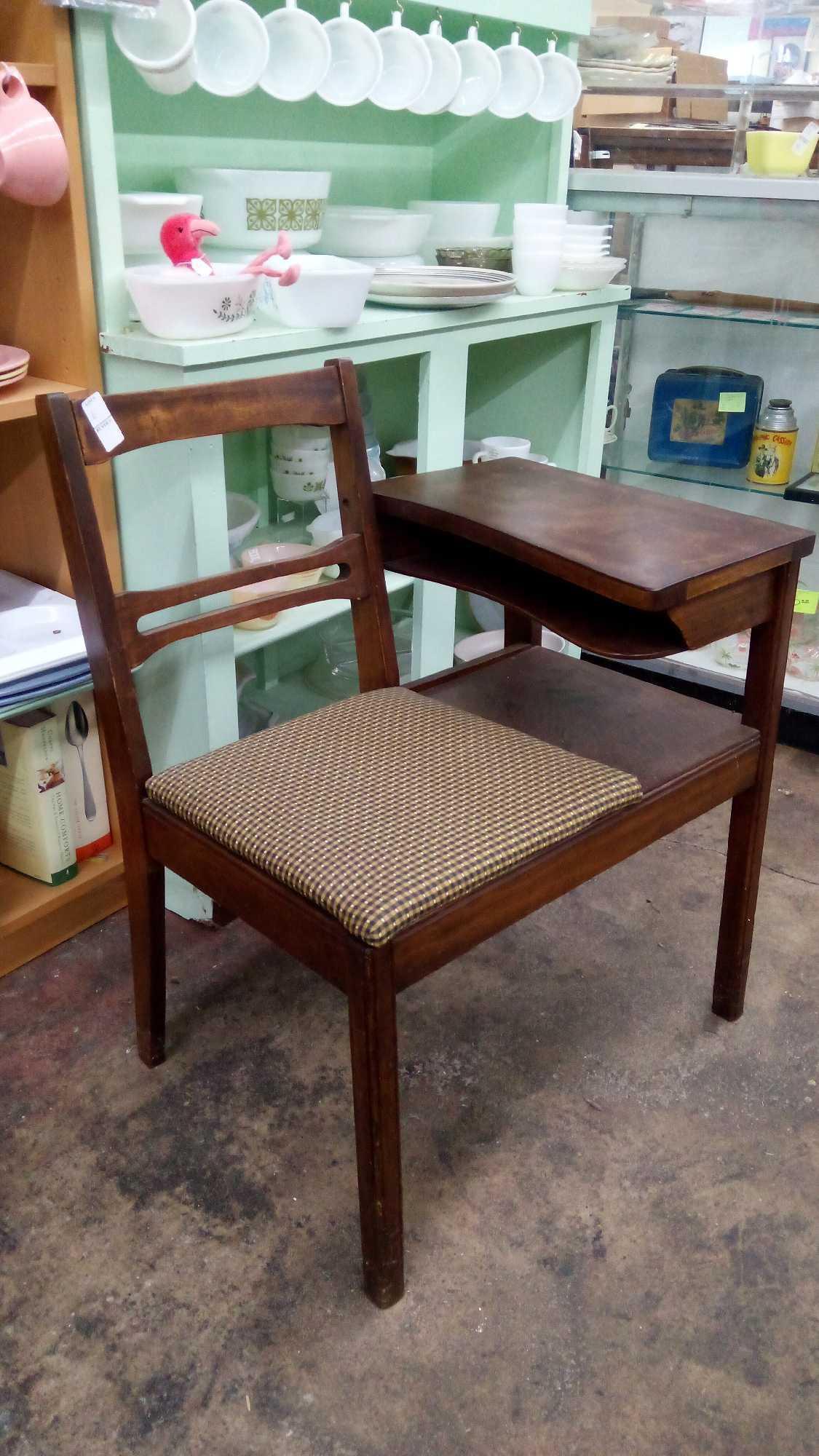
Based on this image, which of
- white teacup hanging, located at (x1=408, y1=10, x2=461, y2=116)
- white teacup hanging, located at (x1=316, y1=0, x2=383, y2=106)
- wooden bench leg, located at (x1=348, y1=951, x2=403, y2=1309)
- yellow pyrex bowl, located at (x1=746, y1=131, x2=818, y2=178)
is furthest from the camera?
yellow pyrex bowl, located at (x1=746, y1=131, x2=818, y2=178)

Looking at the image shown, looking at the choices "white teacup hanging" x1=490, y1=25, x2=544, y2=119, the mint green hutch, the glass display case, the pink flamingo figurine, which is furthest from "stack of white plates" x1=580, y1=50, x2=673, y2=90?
the pink flamingo figurine

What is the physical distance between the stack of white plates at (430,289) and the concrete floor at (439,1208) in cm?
96

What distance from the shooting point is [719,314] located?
2.22 metres

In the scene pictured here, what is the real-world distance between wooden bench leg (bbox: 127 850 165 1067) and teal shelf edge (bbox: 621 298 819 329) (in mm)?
1593

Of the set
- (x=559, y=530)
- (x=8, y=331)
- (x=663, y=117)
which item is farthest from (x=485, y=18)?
(x=559, y=530)

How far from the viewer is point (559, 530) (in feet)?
3.98

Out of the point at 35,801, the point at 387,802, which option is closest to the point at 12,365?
the point at 35,801

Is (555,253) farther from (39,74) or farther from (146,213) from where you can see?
(39,74)

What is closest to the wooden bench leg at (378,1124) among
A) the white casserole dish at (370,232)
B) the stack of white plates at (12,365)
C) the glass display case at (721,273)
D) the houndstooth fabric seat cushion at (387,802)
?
the houndstooth fabric seat cushion at (387,802)

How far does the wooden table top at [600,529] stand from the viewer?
110 centimetres

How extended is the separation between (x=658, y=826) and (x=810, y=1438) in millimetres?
597

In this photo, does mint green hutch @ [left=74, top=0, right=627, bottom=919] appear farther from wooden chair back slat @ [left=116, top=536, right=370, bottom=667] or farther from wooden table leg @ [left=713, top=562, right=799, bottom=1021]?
wooden table leg @ [left=713, top=562, right=799, bottom=1021]

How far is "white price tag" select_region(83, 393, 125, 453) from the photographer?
1.10 meters

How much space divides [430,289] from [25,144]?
60 centimetres
